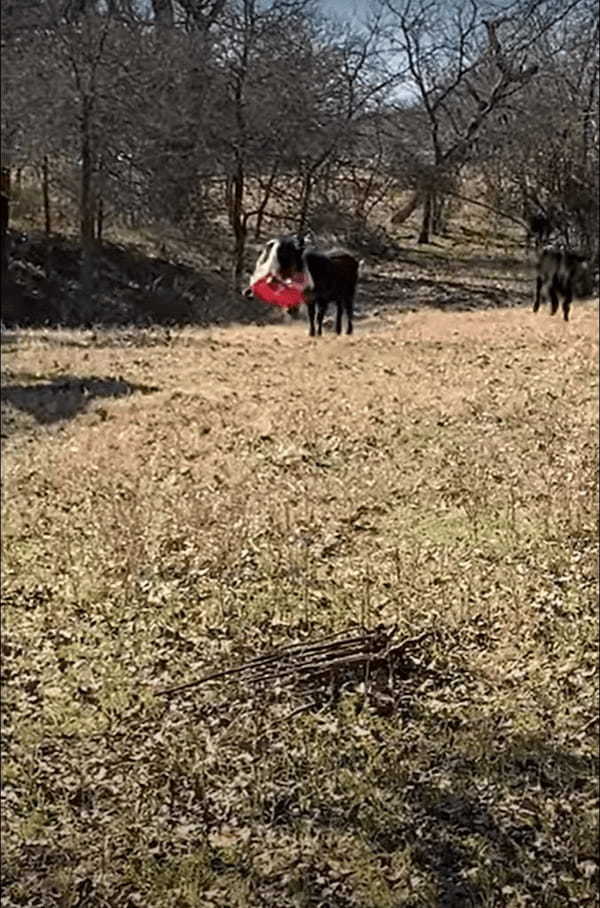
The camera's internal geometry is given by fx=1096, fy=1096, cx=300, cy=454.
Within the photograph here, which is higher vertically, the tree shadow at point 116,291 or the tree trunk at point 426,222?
the tree trunk at point 426,222

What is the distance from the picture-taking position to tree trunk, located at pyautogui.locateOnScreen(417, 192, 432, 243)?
151cm

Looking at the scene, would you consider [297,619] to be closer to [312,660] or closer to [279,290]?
[312,660]

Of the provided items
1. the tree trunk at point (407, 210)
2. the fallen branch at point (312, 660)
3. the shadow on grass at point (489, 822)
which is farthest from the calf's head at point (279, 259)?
the shadow on grass at point (489, 822)

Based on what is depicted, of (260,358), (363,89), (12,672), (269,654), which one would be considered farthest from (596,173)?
(12,672)

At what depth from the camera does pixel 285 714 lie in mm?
2232

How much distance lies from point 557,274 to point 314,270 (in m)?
0.46

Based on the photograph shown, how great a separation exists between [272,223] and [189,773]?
1266 millimetres

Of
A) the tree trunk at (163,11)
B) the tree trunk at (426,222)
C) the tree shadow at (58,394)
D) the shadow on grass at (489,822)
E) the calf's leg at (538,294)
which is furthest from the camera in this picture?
the tree shadow at (58,394)

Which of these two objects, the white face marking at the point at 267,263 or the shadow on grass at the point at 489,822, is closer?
the white face marking at the point at 267,263

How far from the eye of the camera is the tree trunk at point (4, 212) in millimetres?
1407

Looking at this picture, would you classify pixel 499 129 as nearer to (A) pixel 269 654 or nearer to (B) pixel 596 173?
(B) pixel 596 173

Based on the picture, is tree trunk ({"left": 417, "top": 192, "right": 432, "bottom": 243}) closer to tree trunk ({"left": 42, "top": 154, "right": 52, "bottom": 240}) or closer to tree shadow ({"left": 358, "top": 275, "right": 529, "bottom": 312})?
tree shadow ({"left": 358, "top": 275, "right": 529, "bottom": 312})

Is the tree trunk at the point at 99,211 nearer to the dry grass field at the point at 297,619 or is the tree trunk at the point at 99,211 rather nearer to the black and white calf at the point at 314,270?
the black and white calf at the point at 314,270

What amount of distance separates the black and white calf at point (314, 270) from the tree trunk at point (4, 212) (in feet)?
1.13
